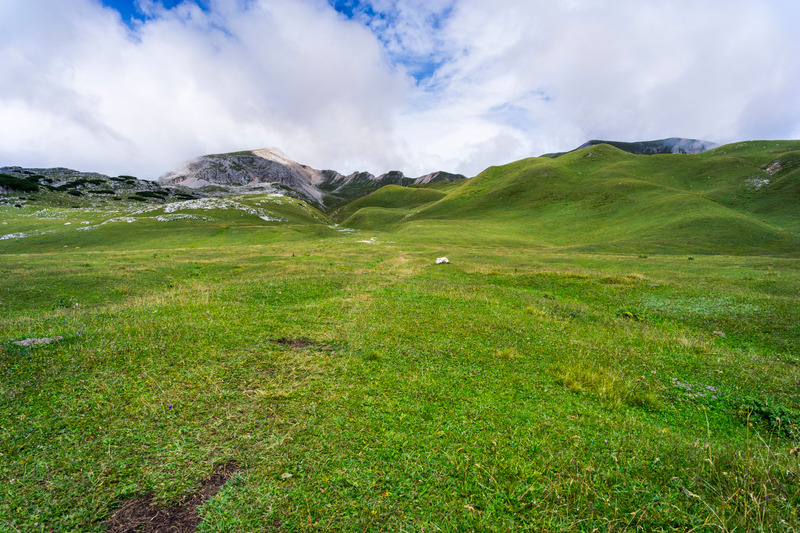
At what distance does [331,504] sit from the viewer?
17.0 ft

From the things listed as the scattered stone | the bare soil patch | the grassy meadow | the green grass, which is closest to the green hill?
the grassy meadow

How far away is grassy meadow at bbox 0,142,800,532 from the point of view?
5137 mm

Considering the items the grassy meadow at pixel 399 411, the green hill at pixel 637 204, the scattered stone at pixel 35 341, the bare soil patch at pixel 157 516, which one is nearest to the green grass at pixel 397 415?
the grassy meadow at pixel 399 411

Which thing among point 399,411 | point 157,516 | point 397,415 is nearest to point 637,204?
point 399,411

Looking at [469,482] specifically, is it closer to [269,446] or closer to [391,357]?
[269,446]

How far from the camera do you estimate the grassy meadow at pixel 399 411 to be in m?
5.14

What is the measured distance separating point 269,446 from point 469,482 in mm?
4158

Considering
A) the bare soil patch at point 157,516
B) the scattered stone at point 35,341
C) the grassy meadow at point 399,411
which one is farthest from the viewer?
the scattered stone at point 35,341

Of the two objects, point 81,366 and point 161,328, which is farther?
point 161,328

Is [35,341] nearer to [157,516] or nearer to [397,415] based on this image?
[157,516]

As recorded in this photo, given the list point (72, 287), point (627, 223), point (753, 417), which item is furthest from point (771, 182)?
Answer: point (72, 287)

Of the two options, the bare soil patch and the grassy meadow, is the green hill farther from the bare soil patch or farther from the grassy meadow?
Answer: the bare soil patch

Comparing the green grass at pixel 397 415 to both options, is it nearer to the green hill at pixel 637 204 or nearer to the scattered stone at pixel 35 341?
the scattered stone at pixel 35 341

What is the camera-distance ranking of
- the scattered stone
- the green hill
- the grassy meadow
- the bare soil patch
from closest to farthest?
the bare soil patch → the grassy meadow → the scattered stone → the green hill
